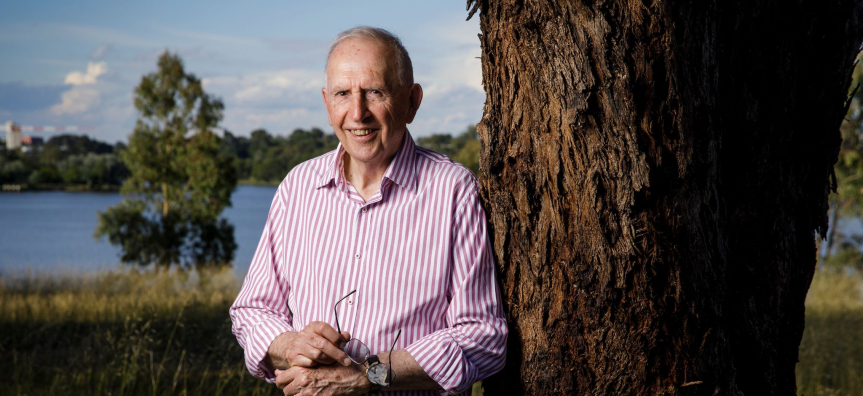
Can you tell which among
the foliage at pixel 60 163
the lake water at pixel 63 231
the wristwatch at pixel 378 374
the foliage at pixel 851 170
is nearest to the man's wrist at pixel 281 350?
the wristwatch at pixel 378 374

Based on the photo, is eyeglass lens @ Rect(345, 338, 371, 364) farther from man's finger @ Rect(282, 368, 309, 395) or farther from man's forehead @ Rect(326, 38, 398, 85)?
man's forehead @ Rect(326, 38, 398, 85)

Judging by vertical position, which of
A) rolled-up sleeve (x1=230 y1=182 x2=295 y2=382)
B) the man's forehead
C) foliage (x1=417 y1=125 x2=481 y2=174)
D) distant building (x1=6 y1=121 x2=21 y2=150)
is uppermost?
distant building (x1=6 y1=121 x2=21 y2=150)

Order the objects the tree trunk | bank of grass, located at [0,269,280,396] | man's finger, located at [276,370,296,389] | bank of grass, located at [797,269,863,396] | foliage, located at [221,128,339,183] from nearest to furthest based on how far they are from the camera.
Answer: the tree trunk → man's finger, located at [276,370,296,389] → bank of grass, located at [0,269,280,396] → bank of grass, located at [797,269,863,396] → foliage, located at [221,128,339,183]

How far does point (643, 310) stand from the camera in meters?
2.16

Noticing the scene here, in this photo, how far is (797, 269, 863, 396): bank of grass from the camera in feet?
19.1

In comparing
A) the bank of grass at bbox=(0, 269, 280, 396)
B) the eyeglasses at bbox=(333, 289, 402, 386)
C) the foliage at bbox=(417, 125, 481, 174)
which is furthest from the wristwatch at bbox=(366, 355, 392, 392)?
the foliage at bbox=(417, 125, 481, 174)

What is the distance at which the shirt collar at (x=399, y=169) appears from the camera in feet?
8.00

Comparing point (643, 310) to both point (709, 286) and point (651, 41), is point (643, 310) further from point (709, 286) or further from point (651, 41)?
point (651, 41)

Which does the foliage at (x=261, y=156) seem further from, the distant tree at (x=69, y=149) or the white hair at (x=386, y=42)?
the distant tree at (x=69, y=149)

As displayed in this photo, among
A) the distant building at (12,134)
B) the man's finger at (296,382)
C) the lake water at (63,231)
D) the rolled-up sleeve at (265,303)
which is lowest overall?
the lake water at (63,231)

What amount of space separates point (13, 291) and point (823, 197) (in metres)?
14.1

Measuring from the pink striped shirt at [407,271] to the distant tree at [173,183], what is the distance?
1922 centimetres

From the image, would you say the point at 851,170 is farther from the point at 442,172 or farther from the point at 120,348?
the point at 442,172

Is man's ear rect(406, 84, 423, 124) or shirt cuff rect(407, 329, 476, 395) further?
man's ear rect(406, 84, 423, 124)
